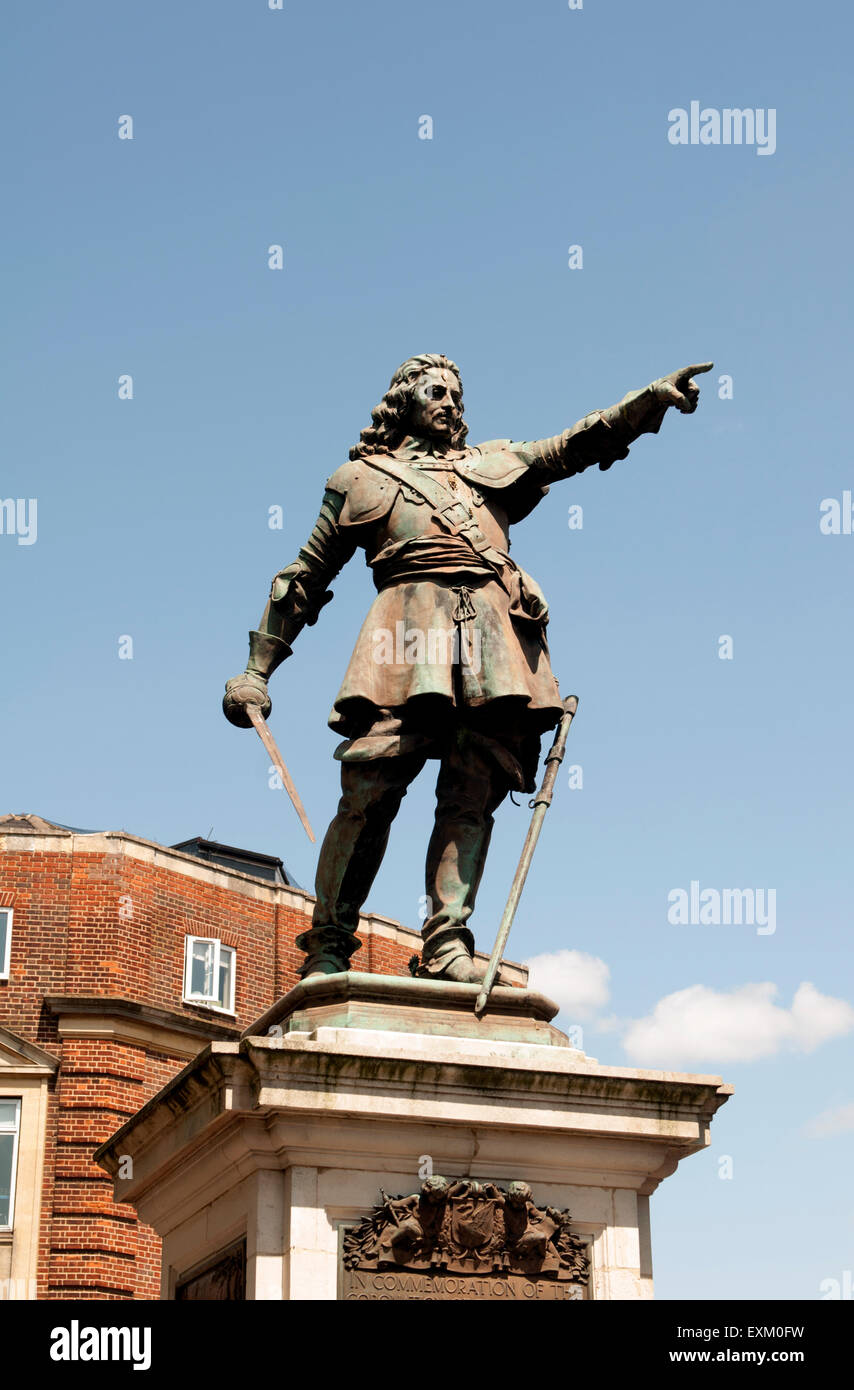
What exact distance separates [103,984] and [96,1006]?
1.83 ft

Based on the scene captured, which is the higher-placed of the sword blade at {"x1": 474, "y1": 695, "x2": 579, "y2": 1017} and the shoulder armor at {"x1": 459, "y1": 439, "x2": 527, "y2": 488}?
the shoulder armor at {"x1": 459, "y1": 439, "x2": 527, "y2": 488}

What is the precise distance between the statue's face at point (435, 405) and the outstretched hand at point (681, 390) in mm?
1053

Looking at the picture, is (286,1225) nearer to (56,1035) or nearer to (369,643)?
(369,643)

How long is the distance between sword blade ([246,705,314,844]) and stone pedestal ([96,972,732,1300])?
0.91m

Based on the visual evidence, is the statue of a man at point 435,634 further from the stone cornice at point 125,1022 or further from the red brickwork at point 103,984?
the stone cornice at point 125,1022

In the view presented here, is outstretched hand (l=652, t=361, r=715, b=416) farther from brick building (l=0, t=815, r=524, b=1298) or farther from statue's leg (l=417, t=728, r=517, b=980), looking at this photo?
brick building (l=0, t=815, r=524, b=1298)

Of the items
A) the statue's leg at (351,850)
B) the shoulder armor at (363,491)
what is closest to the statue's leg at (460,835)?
the statue's leg at (351,850)

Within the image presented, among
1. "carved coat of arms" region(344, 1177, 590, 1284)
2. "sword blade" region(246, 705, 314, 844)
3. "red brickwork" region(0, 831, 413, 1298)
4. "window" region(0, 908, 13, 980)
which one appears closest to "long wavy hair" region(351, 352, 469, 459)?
"sword blade" region(246, 705, 314, 844)

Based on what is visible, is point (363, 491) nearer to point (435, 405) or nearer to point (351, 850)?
point (435, 405)

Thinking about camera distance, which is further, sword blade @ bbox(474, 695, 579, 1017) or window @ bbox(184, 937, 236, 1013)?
window @ bbox(184, 937, 236, 1013)

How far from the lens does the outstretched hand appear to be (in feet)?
29.4
